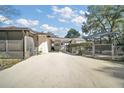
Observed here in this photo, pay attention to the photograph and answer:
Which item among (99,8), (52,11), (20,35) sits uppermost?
(99,8)

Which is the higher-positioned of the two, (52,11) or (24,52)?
(52,11)

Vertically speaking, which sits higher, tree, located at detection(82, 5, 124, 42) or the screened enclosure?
tree, located at detection(82, 5, 124, 42)

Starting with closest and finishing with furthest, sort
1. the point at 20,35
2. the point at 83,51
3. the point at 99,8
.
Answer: the point at 20,35 → the point at 83,51 → the point at 99,8

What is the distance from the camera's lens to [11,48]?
17.7 meters

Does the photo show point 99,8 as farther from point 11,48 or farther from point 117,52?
point 11,48

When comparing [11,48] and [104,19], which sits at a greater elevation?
[104,19]

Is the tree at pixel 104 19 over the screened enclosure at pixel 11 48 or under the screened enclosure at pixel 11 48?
over

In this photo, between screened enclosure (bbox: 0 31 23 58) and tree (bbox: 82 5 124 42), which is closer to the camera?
screened enclosure (bbox: 0 31 23 58)

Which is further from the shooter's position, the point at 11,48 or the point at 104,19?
the point at 104,19

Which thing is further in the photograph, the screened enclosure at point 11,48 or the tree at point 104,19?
the tree at point 104,19

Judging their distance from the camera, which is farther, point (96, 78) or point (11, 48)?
point (11, 48)
